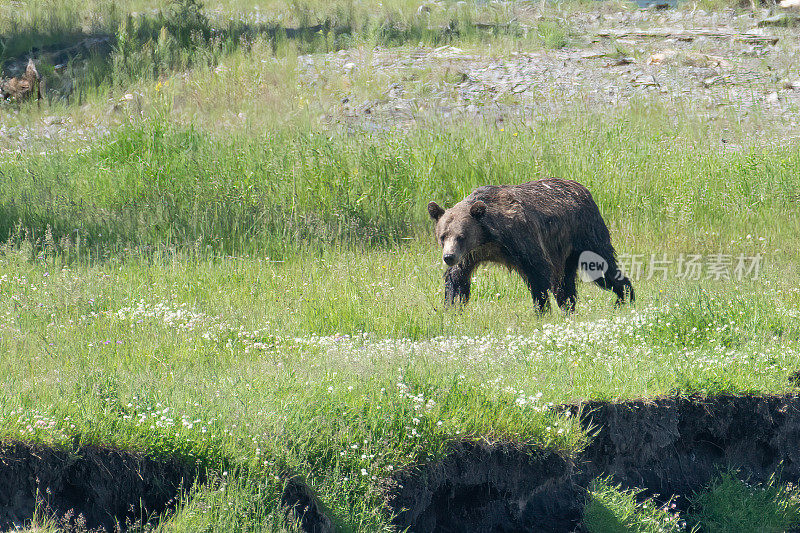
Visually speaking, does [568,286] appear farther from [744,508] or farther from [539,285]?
[744,508]

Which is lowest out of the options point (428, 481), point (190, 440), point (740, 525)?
point (740, 525)

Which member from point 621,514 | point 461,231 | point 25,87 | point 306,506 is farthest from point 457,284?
point 25,87

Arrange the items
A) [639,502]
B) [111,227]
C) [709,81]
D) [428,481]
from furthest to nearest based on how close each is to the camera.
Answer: [709,81]
[111,227]
[639,502]
[428,481]

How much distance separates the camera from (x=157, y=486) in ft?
14.9

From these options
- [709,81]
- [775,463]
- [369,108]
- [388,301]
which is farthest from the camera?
[709,81]

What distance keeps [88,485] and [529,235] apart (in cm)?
425

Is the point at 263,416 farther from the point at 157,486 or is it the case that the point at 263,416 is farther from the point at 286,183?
the point at 286,183

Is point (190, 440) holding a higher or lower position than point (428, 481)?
higher

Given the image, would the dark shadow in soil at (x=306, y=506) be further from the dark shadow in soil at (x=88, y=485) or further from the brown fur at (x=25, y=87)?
the brown fur at (x=25, y=87)

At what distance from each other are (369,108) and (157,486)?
10.5 metres

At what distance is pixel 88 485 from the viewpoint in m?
4.47

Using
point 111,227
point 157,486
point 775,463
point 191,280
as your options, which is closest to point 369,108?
point 111,227

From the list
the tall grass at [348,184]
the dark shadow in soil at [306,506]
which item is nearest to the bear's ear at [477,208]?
the tall grass at [348,184]

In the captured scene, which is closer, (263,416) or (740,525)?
(263,416)
